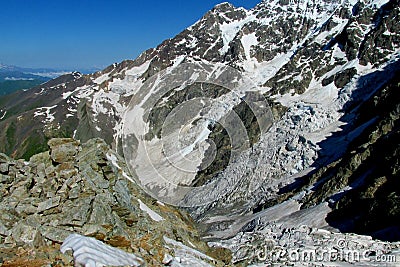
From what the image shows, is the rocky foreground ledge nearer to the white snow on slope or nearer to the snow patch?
the white snow on slope

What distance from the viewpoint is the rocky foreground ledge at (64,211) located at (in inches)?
617

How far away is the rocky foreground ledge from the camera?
1566cm

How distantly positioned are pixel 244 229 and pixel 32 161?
5903cm

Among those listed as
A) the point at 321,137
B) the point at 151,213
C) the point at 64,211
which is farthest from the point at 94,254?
the point at 321,137

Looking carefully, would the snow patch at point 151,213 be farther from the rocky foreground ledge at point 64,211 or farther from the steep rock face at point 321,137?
the steep rock face at point 321,137

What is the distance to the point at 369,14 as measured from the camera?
171625 mm

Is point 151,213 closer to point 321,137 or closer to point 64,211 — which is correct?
point 64,211

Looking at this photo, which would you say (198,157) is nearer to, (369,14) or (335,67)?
(335,67)
